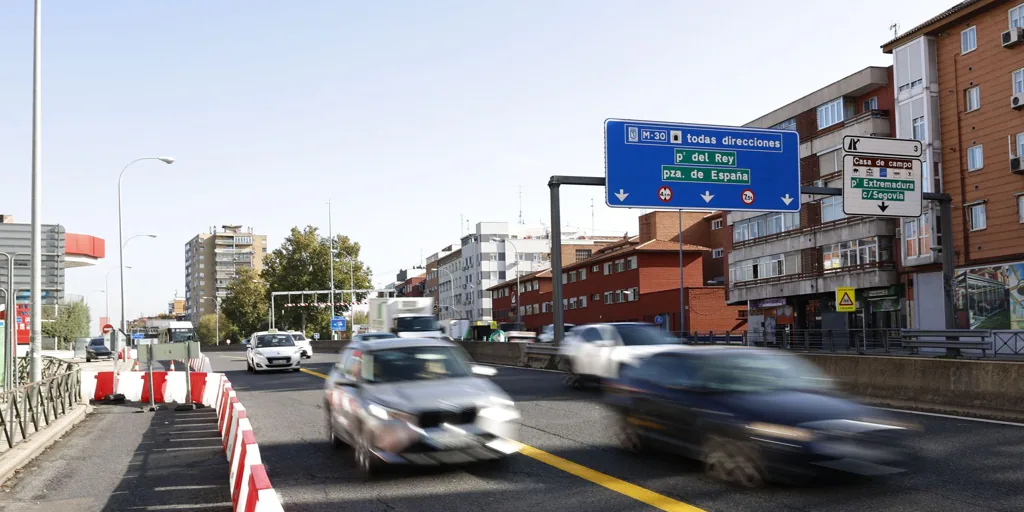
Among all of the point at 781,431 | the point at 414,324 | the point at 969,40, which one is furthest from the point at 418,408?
the point at 969,40

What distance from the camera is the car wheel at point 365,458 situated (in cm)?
909

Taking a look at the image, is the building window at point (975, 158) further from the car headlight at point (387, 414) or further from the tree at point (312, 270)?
the tree at point (312, 270)

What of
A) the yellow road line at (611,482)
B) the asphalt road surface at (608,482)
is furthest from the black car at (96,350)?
the yellow road line at (611,482)

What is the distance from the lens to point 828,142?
51.3 m

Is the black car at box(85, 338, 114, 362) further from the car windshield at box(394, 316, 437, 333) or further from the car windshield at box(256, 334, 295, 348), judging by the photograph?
the car windshield at box(256, 334, 295, 348)

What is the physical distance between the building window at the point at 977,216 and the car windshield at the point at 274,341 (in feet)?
101

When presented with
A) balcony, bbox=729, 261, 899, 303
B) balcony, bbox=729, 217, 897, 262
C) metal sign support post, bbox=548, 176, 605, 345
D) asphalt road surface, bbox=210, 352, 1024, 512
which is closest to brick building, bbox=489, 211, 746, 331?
balcony, bbox=729, 261, 899, 303

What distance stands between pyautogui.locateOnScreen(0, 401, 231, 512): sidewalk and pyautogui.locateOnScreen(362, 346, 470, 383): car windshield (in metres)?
2.04

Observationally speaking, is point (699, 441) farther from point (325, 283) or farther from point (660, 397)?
point (325, 283)

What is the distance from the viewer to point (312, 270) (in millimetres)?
106062

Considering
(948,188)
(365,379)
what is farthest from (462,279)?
(365,379)

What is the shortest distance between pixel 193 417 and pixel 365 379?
838 cm

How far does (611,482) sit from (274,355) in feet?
75.7

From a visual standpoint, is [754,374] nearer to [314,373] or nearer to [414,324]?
[314,373]
